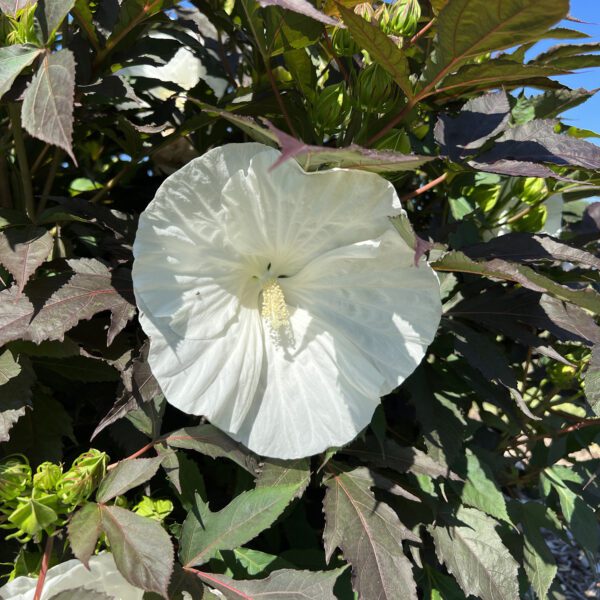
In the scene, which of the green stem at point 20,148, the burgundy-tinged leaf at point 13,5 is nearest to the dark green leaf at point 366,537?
the green stem at point 20,148

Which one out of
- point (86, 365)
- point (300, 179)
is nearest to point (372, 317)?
point (300, 179)

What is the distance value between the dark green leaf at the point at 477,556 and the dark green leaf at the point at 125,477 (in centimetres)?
48

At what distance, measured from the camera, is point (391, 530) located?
2.74ft

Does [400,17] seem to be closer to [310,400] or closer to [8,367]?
[310,400]

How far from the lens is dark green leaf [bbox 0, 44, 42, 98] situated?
693 millimetres

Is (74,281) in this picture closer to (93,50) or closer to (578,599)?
(93,50)

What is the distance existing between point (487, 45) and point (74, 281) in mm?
565

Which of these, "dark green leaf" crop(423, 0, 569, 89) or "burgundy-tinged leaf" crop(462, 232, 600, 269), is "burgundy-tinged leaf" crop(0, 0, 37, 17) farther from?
"burgundy-tinged leaf" crop(462, 232, 600, 269)

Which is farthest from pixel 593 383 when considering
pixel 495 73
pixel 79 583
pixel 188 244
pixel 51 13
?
pixel 51 13

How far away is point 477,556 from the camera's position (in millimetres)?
961

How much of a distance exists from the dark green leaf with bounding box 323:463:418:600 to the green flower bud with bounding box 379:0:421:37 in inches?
23.8

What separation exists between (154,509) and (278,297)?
31 centimetres

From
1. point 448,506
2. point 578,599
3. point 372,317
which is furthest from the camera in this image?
point 578,599

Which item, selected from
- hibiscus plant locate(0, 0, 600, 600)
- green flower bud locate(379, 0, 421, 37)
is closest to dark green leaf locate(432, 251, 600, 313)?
hibiscus plant locate(0, 0, 600, 600)
